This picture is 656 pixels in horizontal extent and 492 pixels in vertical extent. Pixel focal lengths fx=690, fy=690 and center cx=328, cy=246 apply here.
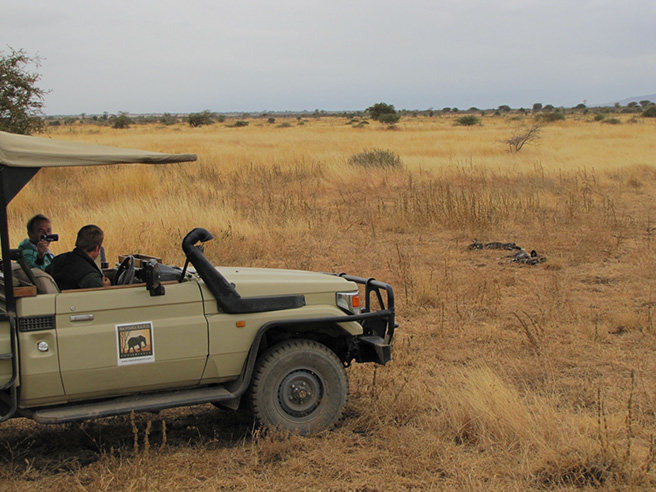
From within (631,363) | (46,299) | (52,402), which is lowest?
(631,363)

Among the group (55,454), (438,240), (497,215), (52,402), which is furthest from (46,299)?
(497,215)

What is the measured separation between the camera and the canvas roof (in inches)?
143

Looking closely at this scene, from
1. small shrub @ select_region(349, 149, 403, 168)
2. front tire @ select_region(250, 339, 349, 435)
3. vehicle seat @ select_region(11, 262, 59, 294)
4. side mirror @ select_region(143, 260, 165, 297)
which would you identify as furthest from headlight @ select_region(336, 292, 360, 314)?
small shrub @ select_region(349, 149, 403, 168)

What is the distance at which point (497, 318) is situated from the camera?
293 inches

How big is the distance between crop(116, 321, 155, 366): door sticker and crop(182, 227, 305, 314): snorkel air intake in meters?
0.42

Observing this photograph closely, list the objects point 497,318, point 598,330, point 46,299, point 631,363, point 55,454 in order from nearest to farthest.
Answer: point 46,299, point 55,454, point 631,363, point 598,330, point 497,318

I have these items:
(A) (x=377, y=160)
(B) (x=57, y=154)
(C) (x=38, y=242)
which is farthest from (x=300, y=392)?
(A) (x=377, y=160)

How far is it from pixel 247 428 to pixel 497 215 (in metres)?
9.31

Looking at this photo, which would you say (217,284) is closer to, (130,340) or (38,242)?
(130,340)

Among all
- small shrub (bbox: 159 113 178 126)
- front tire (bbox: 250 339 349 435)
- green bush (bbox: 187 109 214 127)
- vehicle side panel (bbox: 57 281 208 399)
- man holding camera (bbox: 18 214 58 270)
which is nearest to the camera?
vehicle side panel (bbox: 57 281 208 399)

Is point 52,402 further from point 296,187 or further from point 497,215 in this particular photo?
point 296,187

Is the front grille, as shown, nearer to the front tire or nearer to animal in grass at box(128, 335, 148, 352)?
animal in grass at box(128, 335, 148, 352)

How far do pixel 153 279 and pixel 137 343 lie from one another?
0.39 metres

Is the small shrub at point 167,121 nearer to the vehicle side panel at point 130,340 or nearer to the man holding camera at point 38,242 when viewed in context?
the man holding camera at point 38,242
